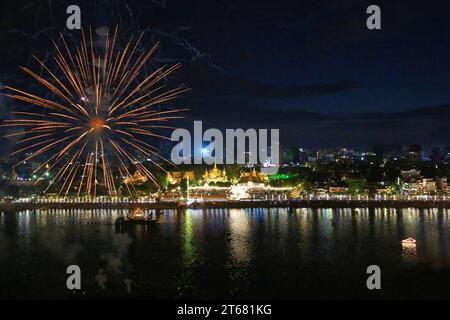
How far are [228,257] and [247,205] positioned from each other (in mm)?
14699

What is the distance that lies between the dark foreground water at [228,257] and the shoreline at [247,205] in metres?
5.36

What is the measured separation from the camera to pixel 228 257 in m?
11.5

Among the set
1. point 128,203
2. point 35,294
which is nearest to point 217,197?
point 128,203

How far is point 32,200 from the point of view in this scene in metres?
26.2

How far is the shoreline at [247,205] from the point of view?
80.0 feet

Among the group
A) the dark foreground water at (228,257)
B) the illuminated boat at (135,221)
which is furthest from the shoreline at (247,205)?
the illuminated boat at (135,221)

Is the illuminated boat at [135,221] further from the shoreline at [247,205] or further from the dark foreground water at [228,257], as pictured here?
the shoreline at [247,205]

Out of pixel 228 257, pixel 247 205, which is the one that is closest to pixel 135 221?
pixel 228 257

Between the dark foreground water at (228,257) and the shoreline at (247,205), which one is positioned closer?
the dark foreground water at (228,257)

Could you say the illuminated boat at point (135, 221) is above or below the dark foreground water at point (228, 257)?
above

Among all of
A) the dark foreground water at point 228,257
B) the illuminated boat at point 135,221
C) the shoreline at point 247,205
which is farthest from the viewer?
the shoreline at point 247,205
